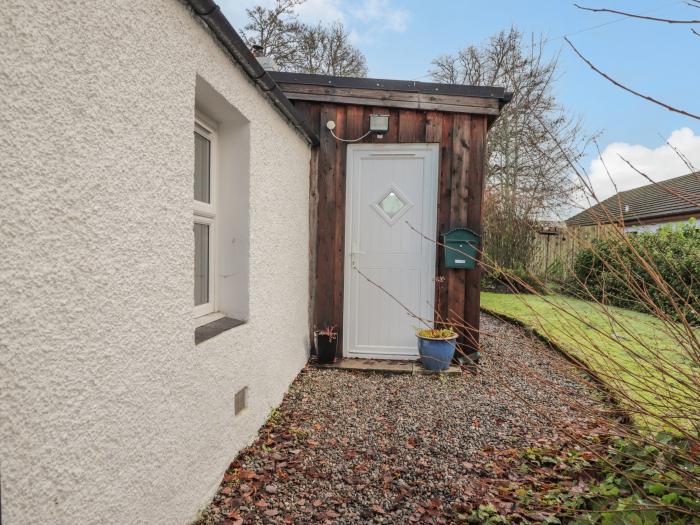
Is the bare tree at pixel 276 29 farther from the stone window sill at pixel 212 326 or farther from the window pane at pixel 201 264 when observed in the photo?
the stone window sill at pixel 212 326

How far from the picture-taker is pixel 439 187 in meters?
5.20

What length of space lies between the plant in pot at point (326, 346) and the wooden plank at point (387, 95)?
2.84m

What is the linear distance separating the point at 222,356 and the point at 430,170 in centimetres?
360

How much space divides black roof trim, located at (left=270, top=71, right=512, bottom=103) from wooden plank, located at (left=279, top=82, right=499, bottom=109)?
3cm

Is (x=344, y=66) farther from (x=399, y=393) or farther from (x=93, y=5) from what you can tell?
(x=93, y=5)

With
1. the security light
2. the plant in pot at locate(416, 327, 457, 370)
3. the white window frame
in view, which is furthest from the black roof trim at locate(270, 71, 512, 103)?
the plant in pot at locate(416, 327, 457, 370)

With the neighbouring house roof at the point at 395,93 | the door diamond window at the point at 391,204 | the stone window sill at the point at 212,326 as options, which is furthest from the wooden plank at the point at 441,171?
the stone window sill at the point at 212,326

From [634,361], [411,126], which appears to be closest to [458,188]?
[411,126]

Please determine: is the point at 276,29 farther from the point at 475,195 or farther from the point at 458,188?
the point at 475,195

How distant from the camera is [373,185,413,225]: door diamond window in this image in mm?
5262

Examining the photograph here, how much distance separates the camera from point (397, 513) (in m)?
2.37

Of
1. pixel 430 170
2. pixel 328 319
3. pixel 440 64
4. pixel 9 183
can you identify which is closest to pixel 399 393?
pixel 328 319

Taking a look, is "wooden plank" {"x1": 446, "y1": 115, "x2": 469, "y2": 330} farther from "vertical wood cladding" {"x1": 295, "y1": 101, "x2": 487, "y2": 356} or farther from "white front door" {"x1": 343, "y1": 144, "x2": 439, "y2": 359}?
"white front door" {"x1": 343, "y1": 144, "x2": 439, "y2": 359}

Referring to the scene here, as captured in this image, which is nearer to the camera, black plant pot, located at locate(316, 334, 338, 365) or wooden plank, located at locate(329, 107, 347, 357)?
black plant pot, located at locate(316, 334, 338, 365)
